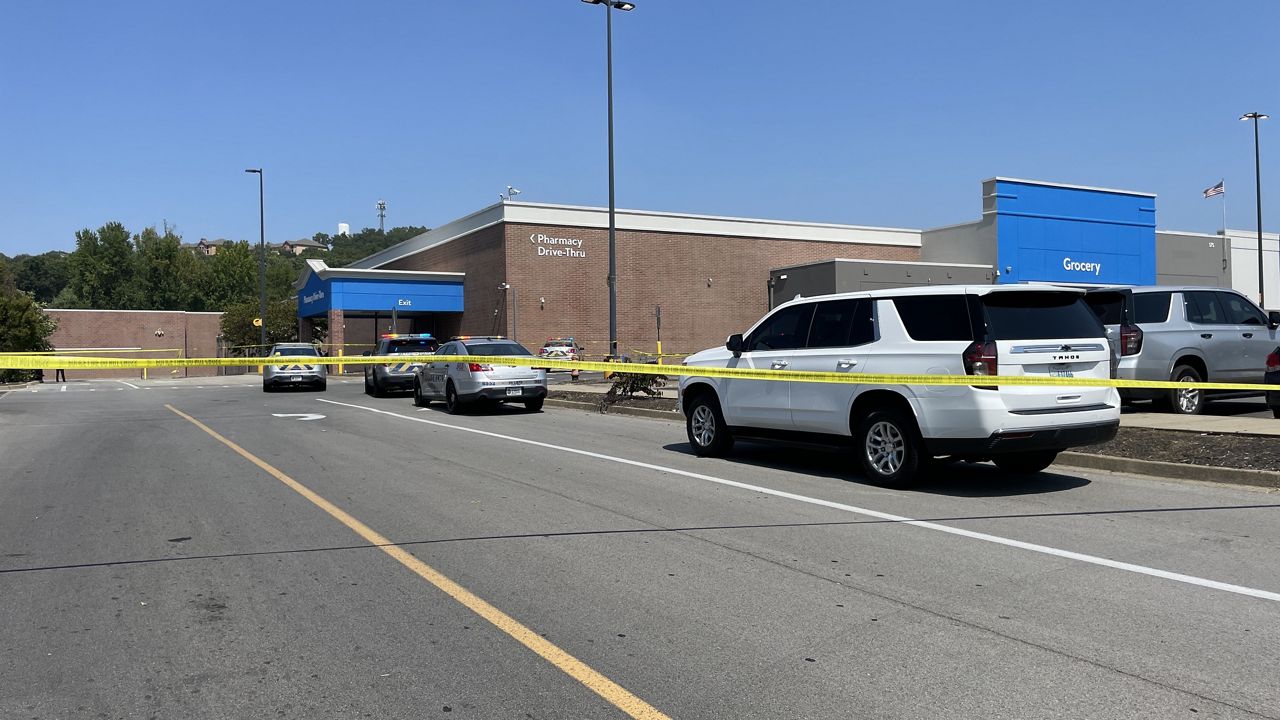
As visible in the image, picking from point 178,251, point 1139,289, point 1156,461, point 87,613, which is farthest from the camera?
point 178,251

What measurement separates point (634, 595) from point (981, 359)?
4.54 meters

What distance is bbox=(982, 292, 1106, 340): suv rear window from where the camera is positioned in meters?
8.62

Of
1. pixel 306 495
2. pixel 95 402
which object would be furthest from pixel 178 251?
pixel 306 495

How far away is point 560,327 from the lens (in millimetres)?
46000

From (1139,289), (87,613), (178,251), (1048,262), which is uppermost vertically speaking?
(178,251)

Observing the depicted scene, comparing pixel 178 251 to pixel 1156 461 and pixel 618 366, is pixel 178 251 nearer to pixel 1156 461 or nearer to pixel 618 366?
pixel 618 366

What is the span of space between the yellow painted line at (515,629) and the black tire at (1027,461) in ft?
20.1

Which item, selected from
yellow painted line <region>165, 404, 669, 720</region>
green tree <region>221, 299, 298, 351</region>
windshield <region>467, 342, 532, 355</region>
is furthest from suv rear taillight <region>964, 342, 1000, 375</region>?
green tree <region>221, 299, 298, 351</region>

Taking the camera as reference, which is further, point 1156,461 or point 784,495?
point 1156,461

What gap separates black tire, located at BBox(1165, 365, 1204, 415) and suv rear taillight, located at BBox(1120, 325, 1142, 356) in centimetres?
89

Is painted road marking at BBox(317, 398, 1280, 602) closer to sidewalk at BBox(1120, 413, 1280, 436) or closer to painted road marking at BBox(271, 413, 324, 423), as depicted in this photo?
sidewalk at BBox(1120, 413, 1280, 436)

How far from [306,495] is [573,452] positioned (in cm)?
401

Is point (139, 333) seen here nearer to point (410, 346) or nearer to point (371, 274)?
point (371, 274)

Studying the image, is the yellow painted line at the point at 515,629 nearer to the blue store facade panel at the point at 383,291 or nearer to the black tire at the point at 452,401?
the black tire at the point at 452,401
